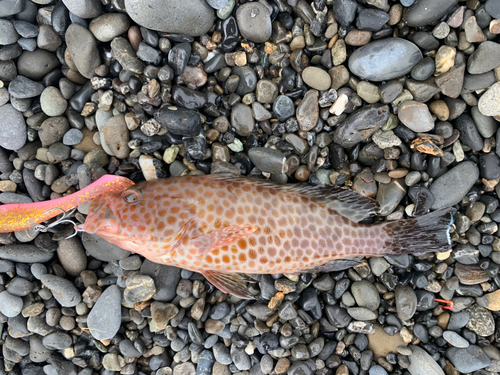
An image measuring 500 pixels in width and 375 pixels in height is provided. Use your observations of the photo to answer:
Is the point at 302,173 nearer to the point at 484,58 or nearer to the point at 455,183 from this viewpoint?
the point at 455,183

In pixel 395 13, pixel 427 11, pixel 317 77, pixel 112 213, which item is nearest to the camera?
pixel 112 213

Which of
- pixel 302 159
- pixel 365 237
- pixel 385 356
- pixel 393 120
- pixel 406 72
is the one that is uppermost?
pixel 406 72

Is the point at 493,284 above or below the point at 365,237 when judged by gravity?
below

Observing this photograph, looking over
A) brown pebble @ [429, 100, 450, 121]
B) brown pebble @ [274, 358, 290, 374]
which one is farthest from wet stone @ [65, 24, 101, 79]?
brown pebble @ [274, 358, 290, 374]

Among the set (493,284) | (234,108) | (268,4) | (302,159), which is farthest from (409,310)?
(268,4)

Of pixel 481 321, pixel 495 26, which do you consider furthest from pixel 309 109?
pixel 481 321

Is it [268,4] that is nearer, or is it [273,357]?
[268,4]

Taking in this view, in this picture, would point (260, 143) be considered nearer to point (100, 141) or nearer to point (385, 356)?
point (100, 141)
